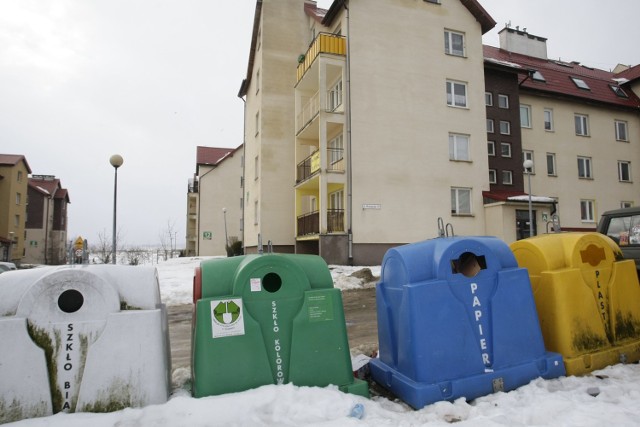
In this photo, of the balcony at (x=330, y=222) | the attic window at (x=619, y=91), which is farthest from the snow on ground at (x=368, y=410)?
the attic window at (x=619, y=91)

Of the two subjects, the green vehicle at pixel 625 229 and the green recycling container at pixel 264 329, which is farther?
the green vehicle at pixel 625 229

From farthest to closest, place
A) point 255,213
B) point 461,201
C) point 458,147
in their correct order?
point 255,213 < point 458,147 < point 461,201

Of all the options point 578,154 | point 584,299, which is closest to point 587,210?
point 578,154

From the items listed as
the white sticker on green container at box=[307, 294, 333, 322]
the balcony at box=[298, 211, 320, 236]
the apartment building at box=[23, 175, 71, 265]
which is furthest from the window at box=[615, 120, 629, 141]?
the apartment building at box=[23, 175, 71, 265]

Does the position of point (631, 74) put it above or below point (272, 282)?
above

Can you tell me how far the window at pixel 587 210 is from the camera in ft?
82.9

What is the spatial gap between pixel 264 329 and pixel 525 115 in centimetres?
2640

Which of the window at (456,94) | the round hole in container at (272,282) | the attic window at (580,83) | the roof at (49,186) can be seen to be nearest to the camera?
the round hole in container at (272,282)

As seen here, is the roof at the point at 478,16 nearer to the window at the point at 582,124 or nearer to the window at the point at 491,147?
the window at the point at 491,147

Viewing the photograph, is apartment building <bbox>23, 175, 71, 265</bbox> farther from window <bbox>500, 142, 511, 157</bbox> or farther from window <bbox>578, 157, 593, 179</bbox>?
window <bbox>578, 157, 593, 179</bbox>

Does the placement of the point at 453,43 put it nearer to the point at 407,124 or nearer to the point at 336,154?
the point at 407,124

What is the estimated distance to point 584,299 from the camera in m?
3.91

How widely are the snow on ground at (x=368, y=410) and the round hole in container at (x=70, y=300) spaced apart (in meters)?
0.68

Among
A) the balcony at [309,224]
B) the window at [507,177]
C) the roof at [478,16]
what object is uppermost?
the roof at [478,16]
